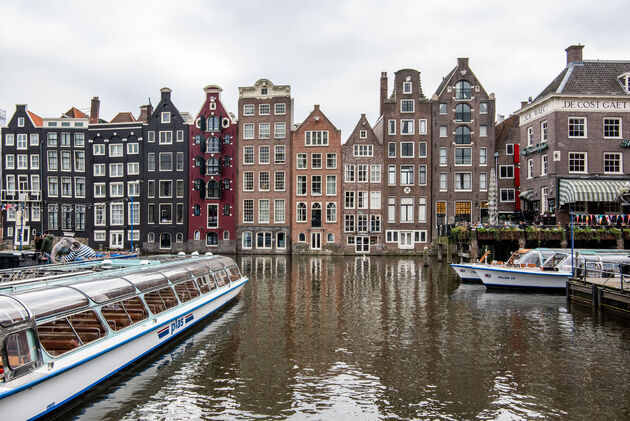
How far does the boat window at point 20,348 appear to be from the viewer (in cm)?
932

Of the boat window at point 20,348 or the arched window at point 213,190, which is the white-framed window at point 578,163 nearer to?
the arched window at point 213,190

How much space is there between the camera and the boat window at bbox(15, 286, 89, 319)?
1064cm

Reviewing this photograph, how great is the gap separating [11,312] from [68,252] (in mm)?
16655

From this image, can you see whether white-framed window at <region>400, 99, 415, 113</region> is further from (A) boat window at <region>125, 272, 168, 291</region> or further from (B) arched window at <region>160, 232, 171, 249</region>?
(A) boat window at <region>125, 272, 168, 291</region>

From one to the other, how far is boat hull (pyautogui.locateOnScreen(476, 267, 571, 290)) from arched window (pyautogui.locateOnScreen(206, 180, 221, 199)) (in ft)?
127

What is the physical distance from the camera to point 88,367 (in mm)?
11500

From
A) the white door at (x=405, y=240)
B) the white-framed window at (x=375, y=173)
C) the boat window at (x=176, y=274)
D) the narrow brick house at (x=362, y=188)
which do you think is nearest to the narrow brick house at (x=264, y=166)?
the narrow brick house at (x=362, y=188)

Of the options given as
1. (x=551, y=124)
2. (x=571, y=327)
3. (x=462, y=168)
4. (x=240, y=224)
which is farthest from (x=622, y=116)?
(x=240, y=224)

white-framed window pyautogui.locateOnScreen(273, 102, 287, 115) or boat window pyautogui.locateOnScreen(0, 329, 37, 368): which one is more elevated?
white-framed window pyautogui.locateOnScreen(273, 102, 287, 115)

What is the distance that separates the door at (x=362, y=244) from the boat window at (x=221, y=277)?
3504 cm

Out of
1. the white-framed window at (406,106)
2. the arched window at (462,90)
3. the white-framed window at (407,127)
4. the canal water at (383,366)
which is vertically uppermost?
the arched window at (462,90)

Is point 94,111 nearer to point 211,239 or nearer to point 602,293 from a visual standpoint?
point 211,239

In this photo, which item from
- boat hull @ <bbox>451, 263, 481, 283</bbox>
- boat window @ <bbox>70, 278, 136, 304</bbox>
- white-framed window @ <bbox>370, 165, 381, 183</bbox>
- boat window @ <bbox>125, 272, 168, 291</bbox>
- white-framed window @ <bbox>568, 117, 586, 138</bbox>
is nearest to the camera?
boat window @ <bbox>70, 278, 136, 304</bbox>

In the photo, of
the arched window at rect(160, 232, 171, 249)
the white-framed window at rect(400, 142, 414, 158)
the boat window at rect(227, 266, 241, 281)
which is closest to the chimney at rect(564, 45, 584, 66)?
the white-framed window at rect(400, 142, 414, 158)
